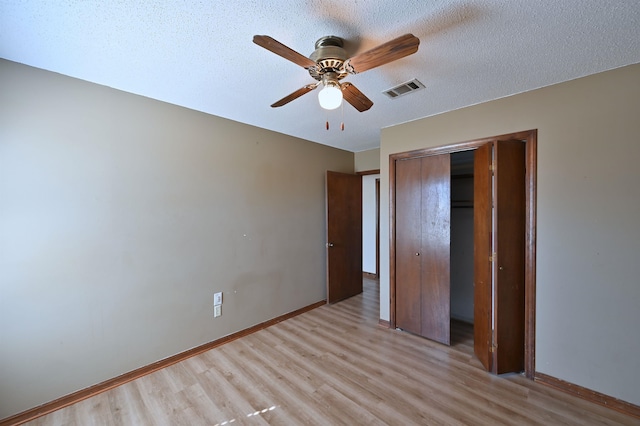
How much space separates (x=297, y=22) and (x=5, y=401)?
9.82 feet

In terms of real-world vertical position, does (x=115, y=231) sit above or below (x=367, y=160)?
below

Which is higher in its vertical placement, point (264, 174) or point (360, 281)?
point (264, 174)

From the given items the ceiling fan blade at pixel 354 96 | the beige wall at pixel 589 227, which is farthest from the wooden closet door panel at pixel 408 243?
the ceiling fan blade at pixel 354 96

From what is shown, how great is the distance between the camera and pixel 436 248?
2.67 meters

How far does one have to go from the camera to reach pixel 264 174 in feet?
10.1

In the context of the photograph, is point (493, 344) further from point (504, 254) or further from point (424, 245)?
point (424, 245)

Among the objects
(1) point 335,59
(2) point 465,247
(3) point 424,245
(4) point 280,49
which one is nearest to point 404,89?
(1) point 335,59

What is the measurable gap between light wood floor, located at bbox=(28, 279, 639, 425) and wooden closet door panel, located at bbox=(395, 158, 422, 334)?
309 mm

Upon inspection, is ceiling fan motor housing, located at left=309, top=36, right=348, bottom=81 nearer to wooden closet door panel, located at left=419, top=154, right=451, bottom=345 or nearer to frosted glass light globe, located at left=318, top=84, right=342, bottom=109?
frosted glass light globe, located at left=318, top=84, right=342, bottom=109

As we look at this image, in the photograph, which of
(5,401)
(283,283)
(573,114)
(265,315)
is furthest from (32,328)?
(573,114)

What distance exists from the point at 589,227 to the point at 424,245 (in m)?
1.26

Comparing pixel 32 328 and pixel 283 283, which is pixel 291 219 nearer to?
pixel 283 283

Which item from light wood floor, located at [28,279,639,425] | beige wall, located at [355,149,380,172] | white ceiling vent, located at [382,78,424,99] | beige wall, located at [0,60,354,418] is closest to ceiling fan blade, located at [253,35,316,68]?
white ceiling vent, located at [382,78,424,99]

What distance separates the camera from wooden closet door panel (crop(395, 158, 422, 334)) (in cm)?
281
